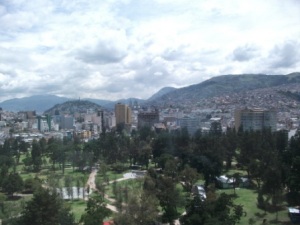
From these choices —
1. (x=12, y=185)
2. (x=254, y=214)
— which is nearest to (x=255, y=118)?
(x=12, y=185)

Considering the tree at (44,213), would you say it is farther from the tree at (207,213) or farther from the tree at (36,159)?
the tree at (36,159)

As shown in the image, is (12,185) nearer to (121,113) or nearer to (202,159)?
(202,159)

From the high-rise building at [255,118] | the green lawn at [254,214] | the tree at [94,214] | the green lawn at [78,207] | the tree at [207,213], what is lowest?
the green lawn at [78,207]

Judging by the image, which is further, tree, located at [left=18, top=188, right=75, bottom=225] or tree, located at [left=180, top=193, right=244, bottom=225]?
tree, located at [left=18, top=188, right=75, bottom=225]

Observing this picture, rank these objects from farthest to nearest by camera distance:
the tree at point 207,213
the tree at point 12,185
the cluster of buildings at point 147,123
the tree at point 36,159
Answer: the cluster of buildings at point 147,123, the tree at point 36,159, the tree at point 12,185, the tree at point 207,213

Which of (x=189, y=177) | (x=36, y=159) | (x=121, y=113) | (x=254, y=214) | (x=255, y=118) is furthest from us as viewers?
(x=121, y=113)

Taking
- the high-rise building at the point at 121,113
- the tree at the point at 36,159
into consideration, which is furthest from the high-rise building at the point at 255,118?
the tree at the point at 36,159

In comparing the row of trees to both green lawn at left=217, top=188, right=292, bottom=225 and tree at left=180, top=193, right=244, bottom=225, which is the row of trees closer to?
tree at left=180, top=193, right=244, bottom=225

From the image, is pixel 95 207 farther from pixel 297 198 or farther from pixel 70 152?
pixel 70 152

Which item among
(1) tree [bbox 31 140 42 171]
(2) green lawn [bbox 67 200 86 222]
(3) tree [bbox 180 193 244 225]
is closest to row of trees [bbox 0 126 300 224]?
(1) tree [bbox 31 140 42 171]

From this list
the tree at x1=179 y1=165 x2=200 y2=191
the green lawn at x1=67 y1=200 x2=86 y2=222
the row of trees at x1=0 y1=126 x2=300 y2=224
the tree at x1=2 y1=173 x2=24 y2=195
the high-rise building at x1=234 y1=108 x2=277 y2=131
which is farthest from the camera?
the high-rise building at x1=234 y1=108 x2=277 y2=131

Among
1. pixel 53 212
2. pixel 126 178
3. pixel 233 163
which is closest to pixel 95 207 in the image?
pixel 53 212

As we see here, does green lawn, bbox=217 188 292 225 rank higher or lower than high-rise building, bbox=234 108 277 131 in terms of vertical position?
lower
